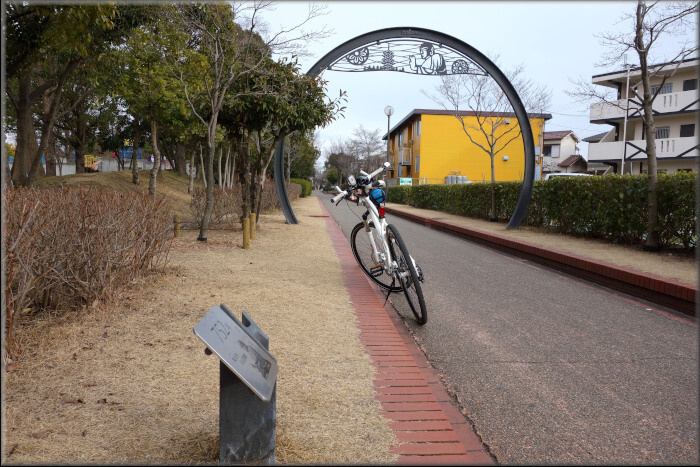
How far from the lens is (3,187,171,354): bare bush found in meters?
4.08

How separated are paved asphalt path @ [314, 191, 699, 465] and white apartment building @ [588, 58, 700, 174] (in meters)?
23.6

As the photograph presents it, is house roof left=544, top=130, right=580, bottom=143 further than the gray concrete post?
Yes

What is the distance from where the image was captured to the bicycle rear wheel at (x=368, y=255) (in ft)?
21.5

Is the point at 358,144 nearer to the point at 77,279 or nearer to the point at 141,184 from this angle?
the point at 141,184

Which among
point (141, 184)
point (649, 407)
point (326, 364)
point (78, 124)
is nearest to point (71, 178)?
point (141, 184)

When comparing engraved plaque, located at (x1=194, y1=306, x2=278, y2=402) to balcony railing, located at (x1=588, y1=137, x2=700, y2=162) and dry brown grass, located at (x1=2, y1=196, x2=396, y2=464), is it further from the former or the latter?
balcony railing, located at (x1=588, y1=137, x2=700, y2=162)

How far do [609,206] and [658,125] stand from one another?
2560 centimetres

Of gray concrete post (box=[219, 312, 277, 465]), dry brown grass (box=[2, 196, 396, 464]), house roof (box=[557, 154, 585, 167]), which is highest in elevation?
house roof (box=[557, 154, 585, 167])

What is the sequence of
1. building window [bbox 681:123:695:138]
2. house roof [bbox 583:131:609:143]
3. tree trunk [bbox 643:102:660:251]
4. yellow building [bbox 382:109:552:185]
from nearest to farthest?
tree trunk [bbox 643:102:660:251] → building window [bbox 681:123:695:138] → yellow building [bbox 382:109:552:185] → house roof [bbox 583:131:609:143]

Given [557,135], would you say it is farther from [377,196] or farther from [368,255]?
[377,196]

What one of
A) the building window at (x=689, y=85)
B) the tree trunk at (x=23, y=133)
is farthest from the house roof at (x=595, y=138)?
the tree trunk at (x=23, y=133)

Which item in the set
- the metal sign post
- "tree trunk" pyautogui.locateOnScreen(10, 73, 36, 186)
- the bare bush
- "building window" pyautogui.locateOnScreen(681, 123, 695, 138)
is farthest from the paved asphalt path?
"building window" pyautogui.locateOnScreen(681, 123, 695, 138)

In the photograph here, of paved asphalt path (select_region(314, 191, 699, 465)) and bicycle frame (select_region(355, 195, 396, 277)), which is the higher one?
bicycle frame (select_region(355, 195, 396, 277))

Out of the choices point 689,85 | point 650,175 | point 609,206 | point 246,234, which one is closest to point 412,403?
point 246,234
